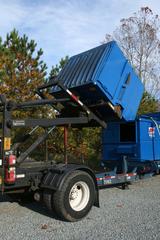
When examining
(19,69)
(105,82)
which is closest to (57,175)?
(105,82)

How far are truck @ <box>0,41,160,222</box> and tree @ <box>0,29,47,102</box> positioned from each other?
5296 millimetres

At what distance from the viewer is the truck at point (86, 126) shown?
627 cm

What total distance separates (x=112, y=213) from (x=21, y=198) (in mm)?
2119

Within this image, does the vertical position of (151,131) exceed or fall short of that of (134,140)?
it exceeds it

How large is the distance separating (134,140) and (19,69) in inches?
290

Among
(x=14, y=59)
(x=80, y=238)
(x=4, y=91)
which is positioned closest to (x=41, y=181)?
(x=80, y=238)

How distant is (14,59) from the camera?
47.5 feet

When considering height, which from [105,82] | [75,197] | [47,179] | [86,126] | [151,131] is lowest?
[75,197]

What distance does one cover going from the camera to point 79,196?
6676 millimetres

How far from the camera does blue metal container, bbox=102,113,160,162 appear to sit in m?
9.05

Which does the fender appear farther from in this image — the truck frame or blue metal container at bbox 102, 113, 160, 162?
blue metal container at bbox 102, 113, 160, 162

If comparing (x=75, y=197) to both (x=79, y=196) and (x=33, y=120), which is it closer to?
(x=79, y=196)

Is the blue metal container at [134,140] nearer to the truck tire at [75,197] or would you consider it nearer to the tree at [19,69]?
the truck tire at [75,197]

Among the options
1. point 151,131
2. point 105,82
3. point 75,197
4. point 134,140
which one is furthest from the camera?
point 151,131
